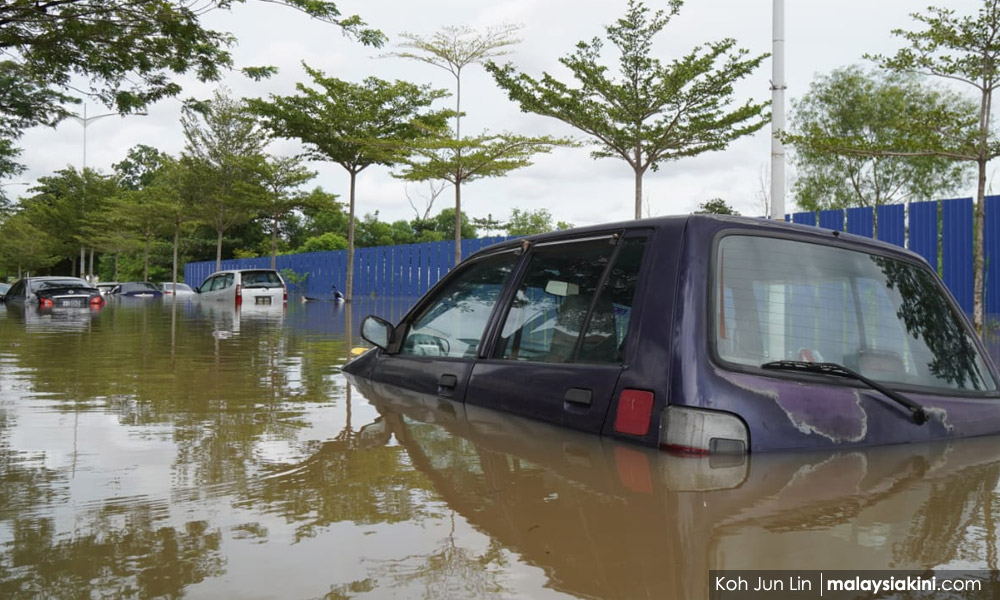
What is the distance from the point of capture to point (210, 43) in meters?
14.6

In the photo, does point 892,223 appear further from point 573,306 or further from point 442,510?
point 442,510

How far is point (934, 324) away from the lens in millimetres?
3682

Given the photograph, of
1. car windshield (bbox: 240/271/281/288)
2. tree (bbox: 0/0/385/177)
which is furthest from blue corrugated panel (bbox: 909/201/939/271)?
car windshield (bbox: 240/271/281/288)

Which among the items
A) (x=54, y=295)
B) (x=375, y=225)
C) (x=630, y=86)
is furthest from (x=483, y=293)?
(x=375, y=225)

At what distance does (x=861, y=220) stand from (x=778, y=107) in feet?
29.4

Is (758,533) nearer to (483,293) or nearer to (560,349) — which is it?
(560,349)

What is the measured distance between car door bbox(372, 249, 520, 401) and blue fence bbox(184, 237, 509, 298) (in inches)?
1096

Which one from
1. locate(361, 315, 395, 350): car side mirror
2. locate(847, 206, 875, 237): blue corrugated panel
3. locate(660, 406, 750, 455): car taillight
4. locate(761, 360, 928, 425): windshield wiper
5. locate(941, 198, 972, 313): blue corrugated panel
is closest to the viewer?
locate(660, 406, 750, 455): car taillight

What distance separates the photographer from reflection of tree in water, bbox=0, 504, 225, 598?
7.14 ft

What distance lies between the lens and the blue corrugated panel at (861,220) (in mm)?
21641

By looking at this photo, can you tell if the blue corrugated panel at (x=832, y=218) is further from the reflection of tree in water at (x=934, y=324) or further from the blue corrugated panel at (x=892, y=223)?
the reflection of tree in water at (x=934, y=324)

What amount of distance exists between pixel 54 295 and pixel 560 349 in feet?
84.5

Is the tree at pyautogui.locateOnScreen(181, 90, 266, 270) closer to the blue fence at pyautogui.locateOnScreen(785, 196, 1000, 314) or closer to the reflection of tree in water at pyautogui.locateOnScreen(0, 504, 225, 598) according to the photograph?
the blue fence at pyautogui.locateOnScreen(785, 196, 1000, 314)

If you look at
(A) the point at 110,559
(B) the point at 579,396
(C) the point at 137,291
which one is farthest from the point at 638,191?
(C) the point at 137,291
